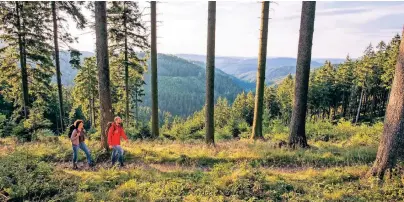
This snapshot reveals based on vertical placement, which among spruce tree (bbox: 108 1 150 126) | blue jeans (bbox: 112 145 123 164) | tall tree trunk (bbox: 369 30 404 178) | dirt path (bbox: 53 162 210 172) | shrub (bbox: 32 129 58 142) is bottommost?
shrub (bbox: 32 129 58 142)

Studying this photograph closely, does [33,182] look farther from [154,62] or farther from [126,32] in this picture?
[126,32]

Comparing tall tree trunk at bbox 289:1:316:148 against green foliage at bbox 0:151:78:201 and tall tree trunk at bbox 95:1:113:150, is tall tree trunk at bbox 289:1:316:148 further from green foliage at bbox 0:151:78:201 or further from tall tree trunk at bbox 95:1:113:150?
green foliage at bbox 0:151:78:201

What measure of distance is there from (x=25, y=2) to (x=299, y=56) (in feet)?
53.1

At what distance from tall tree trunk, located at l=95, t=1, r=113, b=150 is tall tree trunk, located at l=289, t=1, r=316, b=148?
657 centimetres

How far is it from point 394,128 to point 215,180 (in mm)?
4406

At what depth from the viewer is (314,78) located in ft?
189

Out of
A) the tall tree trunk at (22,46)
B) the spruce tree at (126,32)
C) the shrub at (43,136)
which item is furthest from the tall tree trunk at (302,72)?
the tall tree trunk at (22,46)

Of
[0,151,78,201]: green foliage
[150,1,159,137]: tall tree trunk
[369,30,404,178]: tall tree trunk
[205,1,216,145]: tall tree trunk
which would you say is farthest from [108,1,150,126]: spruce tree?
[369,30,404,178]: tall tree trunk

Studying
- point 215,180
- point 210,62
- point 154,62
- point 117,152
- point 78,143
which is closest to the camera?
point 215,180

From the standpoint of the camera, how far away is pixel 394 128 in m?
6.54

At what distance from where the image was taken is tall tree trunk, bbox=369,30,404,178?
250 inches

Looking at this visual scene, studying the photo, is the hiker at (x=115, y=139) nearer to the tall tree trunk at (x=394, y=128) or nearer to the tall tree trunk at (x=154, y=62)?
the tall tree trunk at (x=154, y=62)

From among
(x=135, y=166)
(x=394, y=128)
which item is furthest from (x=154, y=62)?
(x=394, y=128)

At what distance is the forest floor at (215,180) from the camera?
20.3ft
